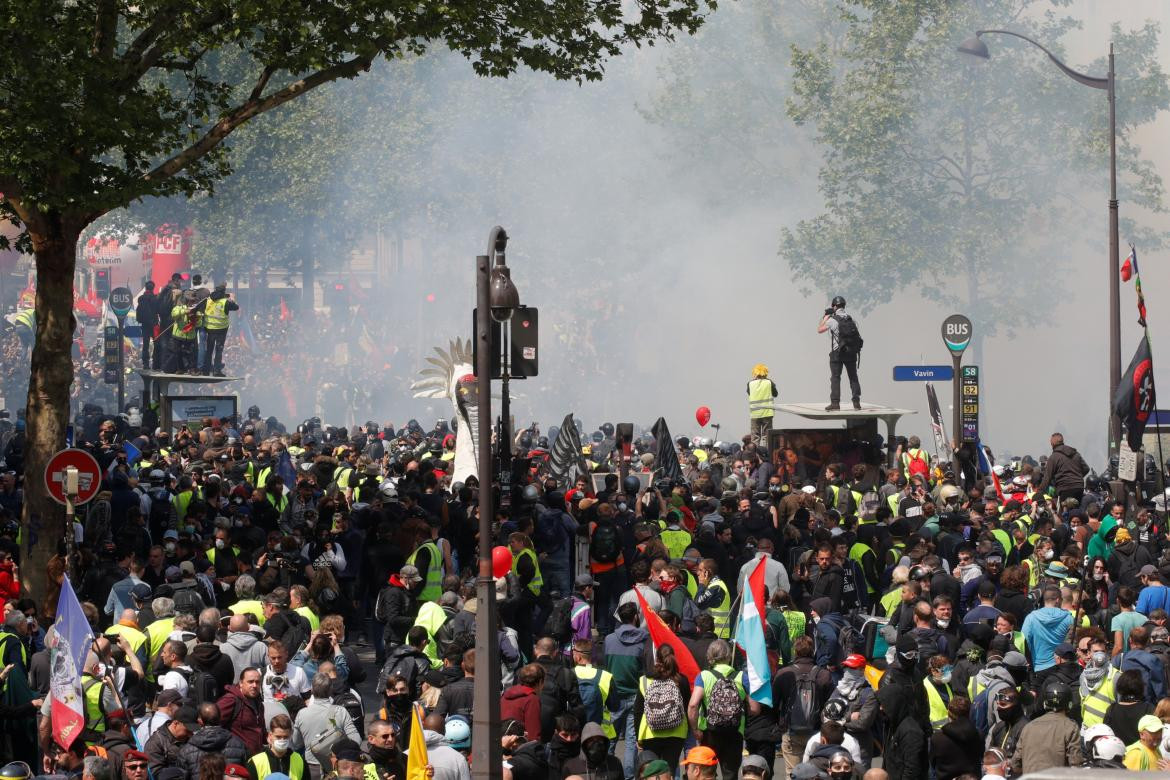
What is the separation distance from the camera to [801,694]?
1414 cm

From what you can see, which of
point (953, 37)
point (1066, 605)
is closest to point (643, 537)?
point (1066, 605)

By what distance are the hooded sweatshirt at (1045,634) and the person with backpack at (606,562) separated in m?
5.70

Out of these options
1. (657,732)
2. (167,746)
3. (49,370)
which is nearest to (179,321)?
(49,370)

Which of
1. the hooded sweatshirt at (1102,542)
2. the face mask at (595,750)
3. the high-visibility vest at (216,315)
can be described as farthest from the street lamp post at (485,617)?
the high-visibility vest at (216,315)

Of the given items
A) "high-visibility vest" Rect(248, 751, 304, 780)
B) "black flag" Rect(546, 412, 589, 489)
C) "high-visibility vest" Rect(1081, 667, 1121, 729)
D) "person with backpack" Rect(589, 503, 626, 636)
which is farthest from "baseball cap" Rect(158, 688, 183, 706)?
"black flag" Rect(546, 412, 589, 489)

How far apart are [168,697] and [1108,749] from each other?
20.4 ft

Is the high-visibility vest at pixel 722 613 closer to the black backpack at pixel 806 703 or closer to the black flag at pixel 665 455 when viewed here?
the black backpack at pixel 806 703

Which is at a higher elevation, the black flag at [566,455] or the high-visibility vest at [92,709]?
the black flag at [566,455]

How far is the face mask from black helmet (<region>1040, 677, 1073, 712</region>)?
3354 mm

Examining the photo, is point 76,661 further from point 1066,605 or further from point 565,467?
point 565,467

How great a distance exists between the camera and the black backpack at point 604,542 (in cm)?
1984

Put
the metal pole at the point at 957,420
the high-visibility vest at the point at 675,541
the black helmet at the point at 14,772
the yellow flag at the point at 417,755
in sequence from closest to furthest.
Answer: the black helmet at the point at 14,772 → the yellow flag at the point at 417,755 → the high-visibility vest at the point at 675,541 → the metal pole at the point at 957,420

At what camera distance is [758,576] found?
14984mm

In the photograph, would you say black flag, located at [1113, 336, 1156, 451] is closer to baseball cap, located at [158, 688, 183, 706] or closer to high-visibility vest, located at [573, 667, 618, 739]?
high-visibility vest, located at [573, 667, 618, 739]
